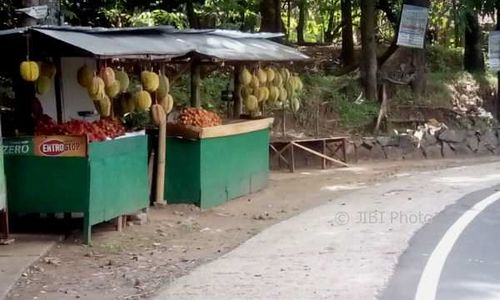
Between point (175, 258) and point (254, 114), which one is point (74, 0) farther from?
point (175, 258)

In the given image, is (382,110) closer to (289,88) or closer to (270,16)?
(270,16)

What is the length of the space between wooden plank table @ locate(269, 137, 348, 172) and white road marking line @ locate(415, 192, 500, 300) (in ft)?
19.6

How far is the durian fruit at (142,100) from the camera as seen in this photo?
1090cm

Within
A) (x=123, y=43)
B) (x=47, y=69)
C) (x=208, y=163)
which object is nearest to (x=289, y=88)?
(x=208, y=163)

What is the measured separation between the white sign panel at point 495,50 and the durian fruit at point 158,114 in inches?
469

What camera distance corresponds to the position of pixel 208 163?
12.2m

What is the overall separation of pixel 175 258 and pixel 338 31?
2362cm

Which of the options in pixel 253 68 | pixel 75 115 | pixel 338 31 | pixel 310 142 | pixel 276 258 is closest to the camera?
pixel 276 258

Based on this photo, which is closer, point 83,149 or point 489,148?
point 83,149

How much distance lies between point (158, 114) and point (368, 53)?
10.5m

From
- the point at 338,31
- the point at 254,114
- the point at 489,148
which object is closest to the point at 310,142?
the point at 254,114

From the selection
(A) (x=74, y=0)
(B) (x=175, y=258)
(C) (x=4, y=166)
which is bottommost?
(B) (x=175, y=258)

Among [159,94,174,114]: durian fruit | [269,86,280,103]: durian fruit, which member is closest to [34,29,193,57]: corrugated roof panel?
[159,94,174,114]: durian fruit

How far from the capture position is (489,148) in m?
19.9
